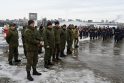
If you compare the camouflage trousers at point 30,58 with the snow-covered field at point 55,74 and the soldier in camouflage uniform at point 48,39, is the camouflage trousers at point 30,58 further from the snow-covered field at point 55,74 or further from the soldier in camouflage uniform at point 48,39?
the soldier in camouflage uniform at point 48,39

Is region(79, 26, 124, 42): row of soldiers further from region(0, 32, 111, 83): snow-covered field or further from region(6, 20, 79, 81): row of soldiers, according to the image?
region(0, 32, 111, 83): snow-covered field

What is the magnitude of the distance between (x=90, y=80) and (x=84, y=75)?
787 mm

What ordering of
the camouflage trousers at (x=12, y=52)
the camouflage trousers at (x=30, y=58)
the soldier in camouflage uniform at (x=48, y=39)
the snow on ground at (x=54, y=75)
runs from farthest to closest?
the camouflage trousers at (x=12, y=52), the soldier in camouflage uniform at (x=48, y=39), the camouflage trousers at (x=30, y=58), the snow on ground at (x=54, y=75)

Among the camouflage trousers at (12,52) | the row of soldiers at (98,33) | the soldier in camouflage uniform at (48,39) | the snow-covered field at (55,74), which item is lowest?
the row of soldiers at (98,33)

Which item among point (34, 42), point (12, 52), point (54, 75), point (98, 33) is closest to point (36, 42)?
point (34, 42)

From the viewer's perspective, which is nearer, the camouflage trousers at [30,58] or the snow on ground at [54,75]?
the snow on ground at [54,75]

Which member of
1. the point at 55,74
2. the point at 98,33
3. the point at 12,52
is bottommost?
the point at 98,33

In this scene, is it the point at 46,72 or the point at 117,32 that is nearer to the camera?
the point at 46,72

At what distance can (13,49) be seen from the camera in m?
11.7

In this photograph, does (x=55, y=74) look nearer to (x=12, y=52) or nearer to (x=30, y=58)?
(x=30, y=58)

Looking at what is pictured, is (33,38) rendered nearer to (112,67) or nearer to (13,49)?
(13,49)

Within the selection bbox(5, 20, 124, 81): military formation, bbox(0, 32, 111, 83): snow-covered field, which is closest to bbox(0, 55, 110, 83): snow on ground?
bbox(0, 32, 111, 83): snow-covered field

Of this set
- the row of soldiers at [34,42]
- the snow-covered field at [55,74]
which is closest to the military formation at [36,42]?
the row of soldiers at [34,42]

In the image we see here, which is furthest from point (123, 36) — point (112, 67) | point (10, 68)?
point (10, 68)
